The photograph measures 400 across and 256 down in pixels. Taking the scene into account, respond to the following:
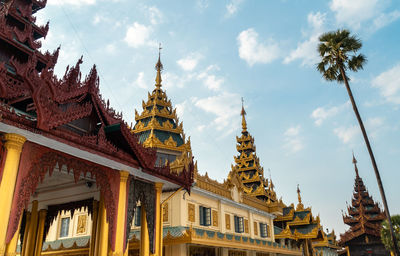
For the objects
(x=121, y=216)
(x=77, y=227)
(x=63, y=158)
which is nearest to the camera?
(x=63, y=158)

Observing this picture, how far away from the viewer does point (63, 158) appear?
1059 centimetres

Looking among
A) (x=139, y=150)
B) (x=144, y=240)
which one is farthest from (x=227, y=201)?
(x=139, y=150)

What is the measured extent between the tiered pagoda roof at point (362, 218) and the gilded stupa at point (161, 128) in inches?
1641

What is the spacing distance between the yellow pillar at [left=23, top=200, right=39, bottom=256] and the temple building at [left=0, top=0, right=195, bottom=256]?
0.13ft

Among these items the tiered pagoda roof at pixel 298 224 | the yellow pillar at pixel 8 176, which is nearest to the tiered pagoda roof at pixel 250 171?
the tiered pagoda roof at pixel 298 224

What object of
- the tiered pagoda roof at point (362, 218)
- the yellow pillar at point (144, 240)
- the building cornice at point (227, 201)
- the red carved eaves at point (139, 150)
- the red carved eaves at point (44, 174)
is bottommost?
the yellow pillar at point (144, 240)

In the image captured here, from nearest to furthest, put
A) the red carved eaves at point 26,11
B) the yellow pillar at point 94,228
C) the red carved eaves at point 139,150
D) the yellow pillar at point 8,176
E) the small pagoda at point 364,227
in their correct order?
the yellow pillar at point 8,176 < the red carved eaves at point 139,150 < the yellow pillar at point 94,228 < the red carved eaves at point 26,11 < the small pagoda at point 364,227

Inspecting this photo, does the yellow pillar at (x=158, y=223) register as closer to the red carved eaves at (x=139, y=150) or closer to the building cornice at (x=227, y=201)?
the red carved eaves at (x=139, y=150)

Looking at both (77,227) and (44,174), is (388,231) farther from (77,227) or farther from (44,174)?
(44,174)

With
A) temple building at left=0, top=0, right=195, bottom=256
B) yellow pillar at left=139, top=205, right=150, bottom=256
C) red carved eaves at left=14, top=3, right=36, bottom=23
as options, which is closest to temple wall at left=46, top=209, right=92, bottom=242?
temple building at left=0, top=0, right=195, bottom=256

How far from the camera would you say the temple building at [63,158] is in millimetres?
8875

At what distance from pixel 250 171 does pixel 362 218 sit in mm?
25740

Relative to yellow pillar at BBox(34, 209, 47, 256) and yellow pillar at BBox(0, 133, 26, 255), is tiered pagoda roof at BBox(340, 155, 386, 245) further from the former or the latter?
yellow pillar at BBox(0, 133, 26, 255)

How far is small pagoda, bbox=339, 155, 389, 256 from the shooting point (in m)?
55.2
